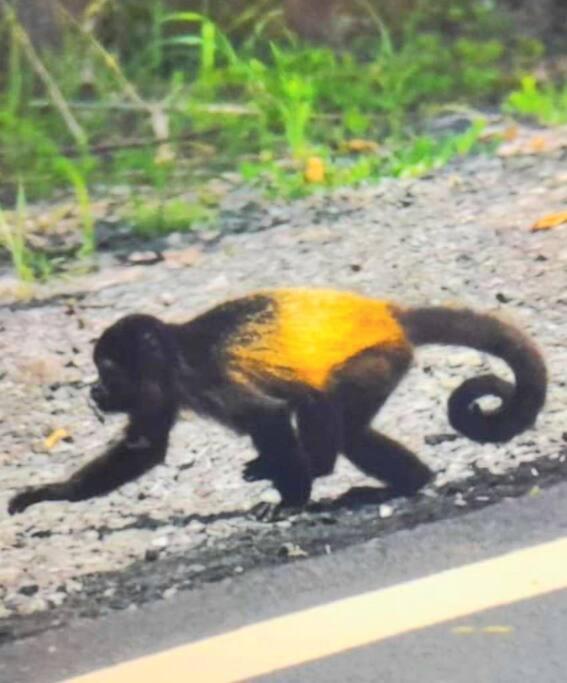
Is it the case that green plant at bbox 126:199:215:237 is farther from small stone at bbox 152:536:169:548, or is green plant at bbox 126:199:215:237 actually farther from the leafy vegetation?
small stone at bbox 152:536:169:548

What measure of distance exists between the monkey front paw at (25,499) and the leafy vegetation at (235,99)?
2.87 ft

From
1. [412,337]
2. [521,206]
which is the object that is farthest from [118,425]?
[521,206]

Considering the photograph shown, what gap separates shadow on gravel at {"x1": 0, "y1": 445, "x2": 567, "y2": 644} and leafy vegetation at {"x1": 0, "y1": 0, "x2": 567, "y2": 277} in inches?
45.0

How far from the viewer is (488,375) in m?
2.96

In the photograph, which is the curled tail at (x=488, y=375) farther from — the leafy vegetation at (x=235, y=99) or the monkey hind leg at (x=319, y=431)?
the leafy vegetation at (x=235, y=99)

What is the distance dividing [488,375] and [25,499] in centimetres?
99

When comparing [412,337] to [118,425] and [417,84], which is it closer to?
[118,425]

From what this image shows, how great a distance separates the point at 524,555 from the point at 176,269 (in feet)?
4.23

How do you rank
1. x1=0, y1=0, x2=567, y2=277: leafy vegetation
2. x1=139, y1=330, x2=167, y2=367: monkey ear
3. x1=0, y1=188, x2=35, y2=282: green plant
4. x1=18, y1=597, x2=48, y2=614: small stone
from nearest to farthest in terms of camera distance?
x1=18, y1=597, x2=48, y2=614: small stone, x1=139, y1=330, x2=167, y2=367: monkey ear, x1=0, y1=188, x2=35, y2=282: green plant, x1=0, y1=0, x2=567, y2=277: leafy vegetation

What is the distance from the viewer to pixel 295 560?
2596 millimetres

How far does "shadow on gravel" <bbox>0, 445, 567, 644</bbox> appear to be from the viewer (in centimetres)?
250

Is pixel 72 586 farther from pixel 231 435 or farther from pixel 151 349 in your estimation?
pixel 151 349

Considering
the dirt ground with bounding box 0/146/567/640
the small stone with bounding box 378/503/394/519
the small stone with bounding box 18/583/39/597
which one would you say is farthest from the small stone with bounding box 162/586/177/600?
the small stone with bounding box 378/503/394/519

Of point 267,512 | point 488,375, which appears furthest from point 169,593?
point 488,375
